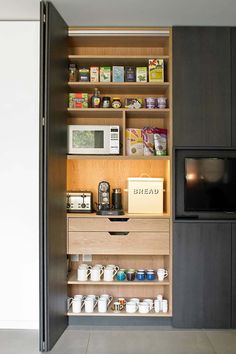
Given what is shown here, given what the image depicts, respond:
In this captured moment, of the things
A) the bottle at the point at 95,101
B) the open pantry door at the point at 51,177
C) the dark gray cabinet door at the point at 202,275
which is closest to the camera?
the open pantry door at the point at 51,177

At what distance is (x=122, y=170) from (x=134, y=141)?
336mm

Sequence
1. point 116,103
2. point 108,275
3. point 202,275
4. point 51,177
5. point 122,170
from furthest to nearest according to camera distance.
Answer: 1. point 122,170
2. point 116,103
3. point 108,275
4. point 202,275
5. point 51,177

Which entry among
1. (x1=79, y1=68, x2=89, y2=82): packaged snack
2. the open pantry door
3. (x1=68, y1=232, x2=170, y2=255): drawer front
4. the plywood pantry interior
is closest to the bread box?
the plywood pantry interior

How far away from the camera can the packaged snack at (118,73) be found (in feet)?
9.68

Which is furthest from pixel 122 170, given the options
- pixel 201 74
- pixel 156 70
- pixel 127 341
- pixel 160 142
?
pixel 127 341

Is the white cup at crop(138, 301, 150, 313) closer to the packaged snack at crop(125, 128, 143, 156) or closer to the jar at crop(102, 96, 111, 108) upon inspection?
the packaged snack at crop(125, 128, 143, 156)

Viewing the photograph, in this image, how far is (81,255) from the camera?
10.3 ft

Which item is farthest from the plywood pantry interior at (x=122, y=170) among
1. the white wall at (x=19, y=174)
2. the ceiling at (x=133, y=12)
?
the white wall at (x=19, y=174)

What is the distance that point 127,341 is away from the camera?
2.62 m

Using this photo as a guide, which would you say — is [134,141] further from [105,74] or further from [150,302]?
[150,302]

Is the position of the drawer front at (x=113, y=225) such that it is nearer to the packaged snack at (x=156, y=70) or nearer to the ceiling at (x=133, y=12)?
the packaged snack at (x=156, y=70)

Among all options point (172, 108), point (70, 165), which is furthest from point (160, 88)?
point (70, 165)

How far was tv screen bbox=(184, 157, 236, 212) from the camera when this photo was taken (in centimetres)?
284

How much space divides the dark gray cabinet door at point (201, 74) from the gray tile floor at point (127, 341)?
5.56ft
